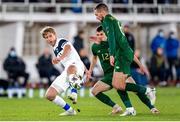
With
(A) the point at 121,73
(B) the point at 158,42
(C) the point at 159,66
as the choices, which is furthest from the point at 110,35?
(B) the point at 158,42

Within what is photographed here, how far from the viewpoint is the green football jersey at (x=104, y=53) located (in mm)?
18375

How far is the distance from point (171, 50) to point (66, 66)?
21.3m

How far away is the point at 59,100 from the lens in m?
17.4

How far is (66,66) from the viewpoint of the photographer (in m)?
17.7

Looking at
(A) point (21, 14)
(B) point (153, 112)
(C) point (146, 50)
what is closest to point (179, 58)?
(C) point (146, 50)

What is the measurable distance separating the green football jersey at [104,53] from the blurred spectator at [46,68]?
1636 cm

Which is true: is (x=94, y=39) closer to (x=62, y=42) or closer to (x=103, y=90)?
(x=62, y=42)

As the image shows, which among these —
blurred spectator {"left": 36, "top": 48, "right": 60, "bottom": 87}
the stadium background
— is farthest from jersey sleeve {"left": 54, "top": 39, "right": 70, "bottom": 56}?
the stadium background

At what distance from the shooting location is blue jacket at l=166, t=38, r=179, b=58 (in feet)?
126

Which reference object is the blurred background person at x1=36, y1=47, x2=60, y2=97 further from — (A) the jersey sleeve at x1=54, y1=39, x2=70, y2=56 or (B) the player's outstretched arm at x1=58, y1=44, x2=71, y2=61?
(B) the player's outstretched arm at x1=58, y1=44, x2=71, y2=61

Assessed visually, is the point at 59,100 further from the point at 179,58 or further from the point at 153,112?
the point at 179,58

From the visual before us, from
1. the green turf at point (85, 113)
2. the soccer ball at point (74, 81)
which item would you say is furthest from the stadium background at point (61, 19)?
the soccer ball at point (74, 81)

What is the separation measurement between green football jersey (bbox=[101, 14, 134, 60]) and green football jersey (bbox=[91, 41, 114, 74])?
36.7 inches

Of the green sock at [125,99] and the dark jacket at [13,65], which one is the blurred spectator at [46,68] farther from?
the green sock at [125,99]
